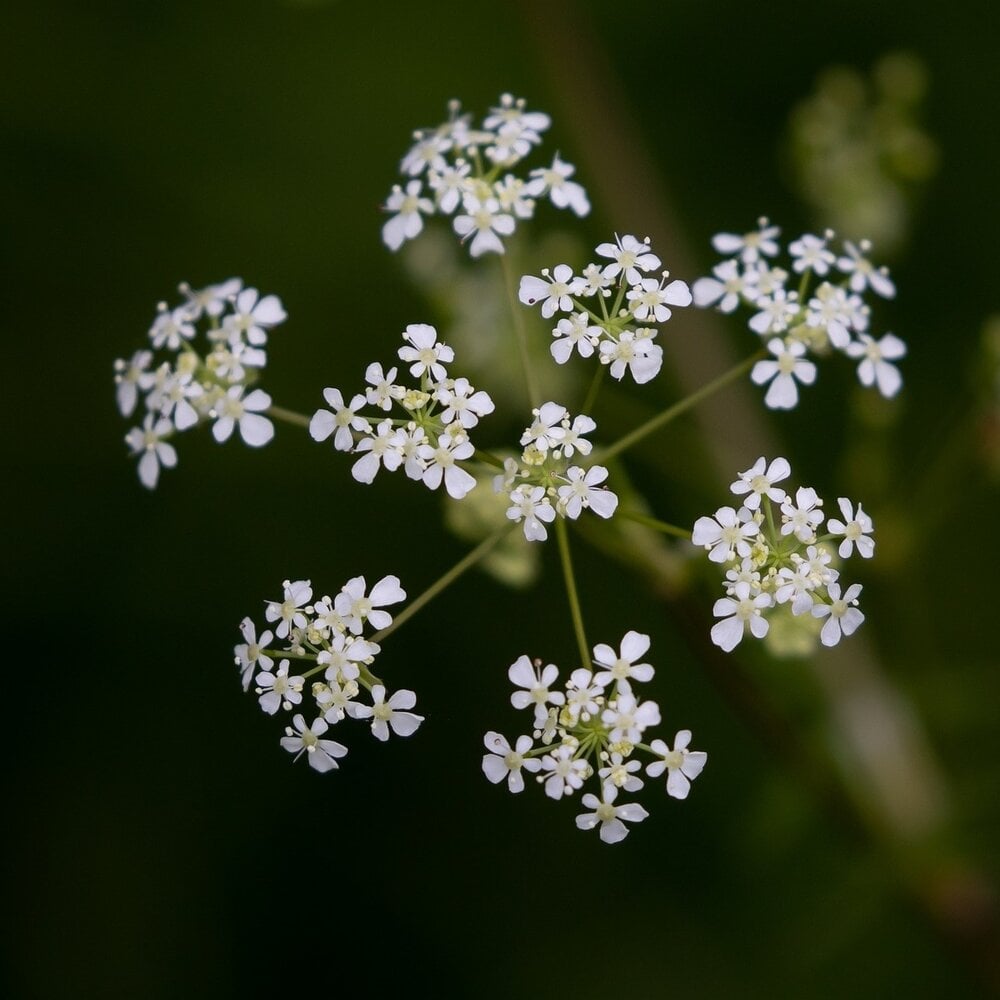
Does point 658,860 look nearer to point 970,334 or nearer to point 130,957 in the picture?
point 130,957

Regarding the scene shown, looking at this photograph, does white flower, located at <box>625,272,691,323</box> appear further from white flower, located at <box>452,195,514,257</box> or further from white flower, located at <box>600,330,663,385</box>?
white flower, located at <box>452,195,514,257</box>

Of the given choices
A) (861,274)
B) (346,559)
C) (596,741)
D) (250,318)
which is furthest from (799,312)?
(346,559)

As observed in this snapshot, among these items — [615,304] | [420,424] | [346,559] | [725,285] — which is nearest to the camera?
[420,424]

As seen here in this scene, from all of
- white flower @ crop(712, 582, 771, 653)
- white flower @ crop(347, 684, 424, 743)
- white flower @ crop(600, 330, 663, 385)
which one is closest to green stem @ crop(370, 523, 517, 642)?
white flower @ crop(347, 684, 424, 743)

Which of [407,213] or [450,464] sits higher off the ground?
[407,213]

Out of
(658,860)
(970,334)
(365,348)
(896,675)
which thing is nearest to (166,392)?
(365,348)

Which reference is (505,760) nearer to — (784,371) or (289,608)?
(289,608)

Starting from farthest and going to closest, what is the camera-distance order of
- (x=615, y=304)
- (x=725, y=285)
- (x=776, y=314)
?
(x=725, y=285) → (x=776, y=314) → (x=615, y=304)

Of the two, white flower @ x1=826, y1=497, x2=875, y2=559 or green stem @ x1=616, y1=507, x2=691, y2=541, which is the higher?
green stem @ x1=616, y1=507, x2=691, y2=541
